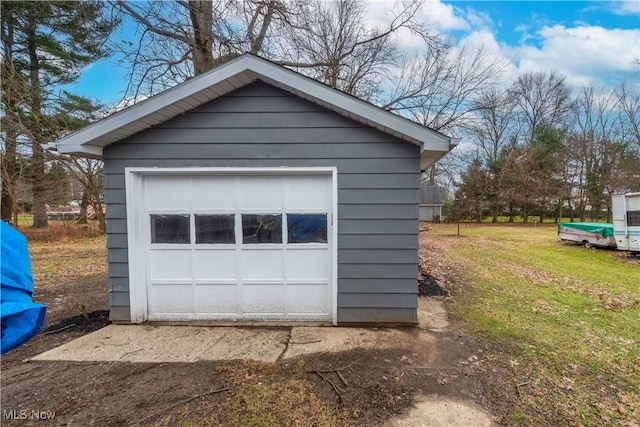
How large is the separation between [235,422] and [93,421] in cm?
110

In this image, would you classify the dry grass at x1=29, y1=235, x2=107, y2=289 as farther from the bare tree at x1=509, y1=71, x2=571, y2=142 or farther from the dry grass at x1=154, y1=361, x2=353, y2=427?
the bare tree at x1=509, y1=71, x2=571, y2=142

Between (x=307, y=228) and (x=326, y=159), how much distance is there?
0.97 metres

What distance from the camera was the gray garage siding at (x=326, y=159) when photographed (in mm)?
4004

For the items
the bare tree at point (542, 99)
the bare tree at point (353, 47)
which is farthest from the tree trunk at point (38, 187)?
the bare tree at point (542, 99)

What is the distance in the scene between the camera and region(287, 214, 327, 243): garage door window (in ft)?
13.7

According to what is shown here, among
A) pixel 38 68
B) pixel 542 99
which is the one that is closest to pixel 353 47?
pixel 38 68

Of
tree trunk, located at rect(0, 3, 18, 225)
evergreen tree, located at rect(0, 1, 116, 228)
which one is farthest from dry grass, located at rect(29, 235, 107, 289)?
evergreen tree, located at rect(0, 1, 116, 228)

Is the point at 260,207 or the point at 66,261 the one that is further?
the point at 66,261

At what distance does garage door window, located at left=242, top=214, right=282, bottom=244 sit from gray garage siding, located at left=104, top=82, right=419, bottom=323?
0.74m

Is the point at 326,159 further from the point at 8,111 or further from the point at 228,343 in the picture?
the point at 8,111

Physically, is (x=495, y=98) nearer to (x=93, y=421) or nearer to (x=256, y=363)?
(x=256, y=363)

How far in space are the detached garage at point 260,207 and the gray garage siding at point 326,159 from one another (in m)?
0.01

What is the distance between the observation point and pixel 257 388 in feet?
9.11

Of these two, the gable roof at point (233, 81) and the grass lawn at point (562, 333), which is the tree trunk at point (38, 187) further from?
the grass lawn at point (562, 333)
